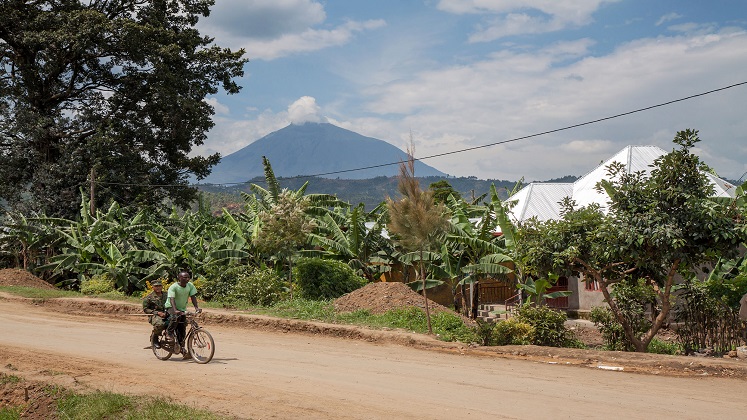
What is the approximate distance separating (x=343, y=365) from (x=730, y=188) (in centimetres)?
1926

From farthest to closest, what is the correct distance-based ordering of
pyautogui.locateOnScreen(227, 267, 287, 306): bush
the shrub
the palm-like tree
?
pyautogui.locateOnScreen(227, 267, 287, 306): bush, the shrub, the palm-like tree

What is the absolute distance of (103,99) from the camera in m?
38.2

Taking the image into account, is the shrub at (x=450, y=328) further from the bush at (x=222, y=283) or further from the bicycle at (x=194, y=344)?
the bush at (x=222, y=283)

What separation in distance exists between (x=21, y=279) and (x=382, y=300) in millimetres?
18585

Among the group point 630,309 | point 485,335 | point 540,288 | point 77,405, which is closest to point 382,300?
point 540,288

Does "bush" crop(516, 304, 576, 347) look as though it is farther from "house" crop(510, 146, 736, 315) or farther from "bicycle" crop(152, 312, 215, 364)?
"house" crop(510, 146, 736, 315)

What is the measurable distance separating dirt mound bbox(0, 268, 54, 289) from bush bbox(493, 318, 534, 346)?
879 inches

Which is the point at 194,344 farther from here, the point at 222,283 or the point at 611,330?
the point at 222,283

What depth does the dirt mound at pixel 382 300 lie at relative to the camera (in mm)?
18891

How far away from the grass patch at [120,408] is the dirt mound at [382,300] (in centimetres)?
982

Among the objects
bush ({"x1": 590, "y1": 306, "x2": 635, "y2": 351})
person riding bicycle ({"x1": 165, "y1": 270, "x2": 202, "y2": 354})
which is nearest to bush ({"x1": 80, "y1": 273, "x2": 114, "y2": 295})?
person riding bicycle ({"x1": 165, "y1": 270, "x2": 202, "y2": 354})

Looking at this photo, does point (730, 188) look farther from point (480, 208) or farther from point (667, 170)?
point (667, 170)

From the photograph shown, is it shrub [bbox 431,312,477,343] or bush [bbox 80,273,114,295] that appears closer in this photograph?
shrub [bbox 431,312,477,343]

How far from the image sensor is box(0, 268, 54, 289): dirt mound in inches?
1104
